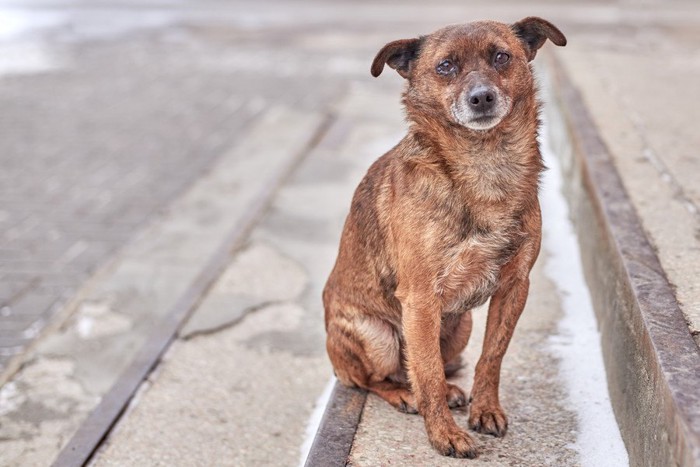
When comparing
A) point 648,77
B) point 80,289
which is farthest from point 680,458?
point 648,77

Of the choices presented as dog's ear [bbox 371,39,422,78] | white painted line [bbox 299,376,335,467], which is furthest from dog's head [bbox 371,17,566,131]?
white painted line [bbox 299,376,335,467]

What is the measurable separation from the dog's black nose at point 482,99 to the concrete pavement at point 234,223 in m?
1.02

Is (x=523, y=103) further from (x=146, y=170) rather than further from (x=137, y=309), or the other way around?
(x=146, y=170)

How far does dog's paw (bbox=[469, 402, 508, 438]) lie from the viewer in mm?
3391

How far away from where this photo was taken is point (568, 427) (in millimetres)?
3490

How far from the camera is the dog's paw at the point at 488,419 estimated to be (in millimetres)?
3391

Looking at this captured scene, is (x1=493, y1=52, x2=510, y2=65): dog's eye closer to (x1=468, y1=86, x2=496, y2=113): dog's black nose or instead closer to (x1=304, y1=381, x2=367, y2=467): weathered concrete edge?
(x1=468, y1=86, x2=496, y2=113): dog's black nose

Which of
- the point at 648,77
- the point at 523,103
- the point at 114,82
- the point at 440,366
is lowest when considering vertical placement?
the point at 114,82

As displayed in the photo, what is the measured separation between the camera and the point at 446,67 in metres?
3.23

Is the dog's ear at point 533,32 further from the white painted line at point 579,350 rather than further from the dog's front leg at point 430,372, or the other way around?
the dog's front leg at point 430,372

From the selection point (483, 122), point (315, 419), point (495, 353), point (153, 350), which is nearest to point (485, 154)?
point (483, 122)

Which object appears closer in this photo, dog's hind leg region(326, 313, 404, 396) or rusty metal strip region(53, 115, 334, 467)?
dog's hind leg region(326, 313, 404, 396)

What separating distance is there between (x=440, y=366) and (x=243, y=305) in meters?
2.35

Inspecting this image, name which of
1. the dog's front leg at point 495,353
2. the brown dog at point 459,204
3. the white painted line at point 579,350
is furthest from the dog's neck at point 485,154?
the white painted line at point 579,350
